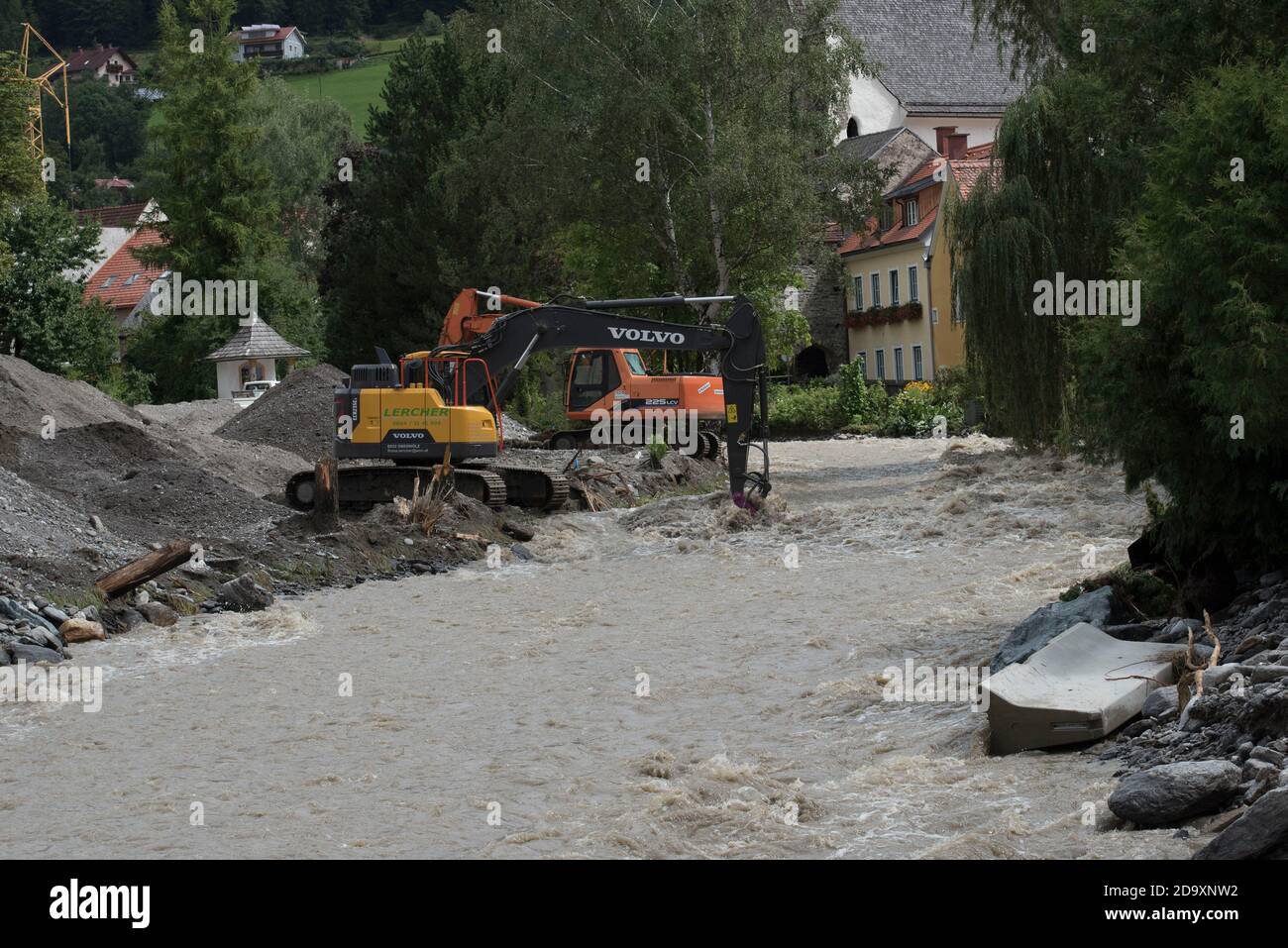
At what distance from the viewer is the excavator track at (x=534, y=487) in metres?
25.9

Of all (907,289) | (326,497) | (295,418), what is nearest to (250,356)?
(295,418)

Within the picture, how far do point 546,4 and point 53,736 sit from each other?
2749cm

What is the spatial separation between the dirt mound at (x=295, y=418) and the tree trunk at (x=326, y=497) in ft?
29.5

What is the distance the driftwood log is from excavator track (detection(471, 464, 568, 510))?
8892mm

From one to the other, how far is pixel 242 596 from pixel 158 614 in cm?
111

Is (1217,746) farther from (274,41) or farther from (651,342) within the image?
(274,41)

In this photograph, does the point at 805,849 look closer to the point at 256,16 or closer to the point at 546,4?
the point at 546,4

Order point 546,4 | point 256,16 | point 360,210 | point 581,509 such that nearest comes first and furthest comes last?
point 581,509 → point 546,4 → point 360,210 → point 256,16

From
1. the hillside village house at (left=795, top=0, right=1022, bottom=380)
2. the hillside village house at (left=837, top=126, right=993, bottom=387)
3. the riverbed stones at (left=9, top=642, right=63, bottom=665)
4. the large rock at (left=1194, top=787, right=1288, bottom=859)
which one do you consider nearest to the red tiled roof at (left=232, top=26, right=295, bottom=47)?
the hillside village house at (left=795, top=0, right=1022, bottom=380)

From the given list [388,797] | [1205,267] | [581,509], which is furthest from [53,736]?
[581,509]

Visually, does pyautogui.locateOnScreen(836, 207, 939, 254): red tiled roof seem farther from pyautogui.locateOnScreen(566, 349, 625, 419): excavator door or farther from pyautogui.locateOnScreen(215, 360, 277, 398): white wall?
pyautogui.locateOnScreen(215, 360, 277, 398): white wall

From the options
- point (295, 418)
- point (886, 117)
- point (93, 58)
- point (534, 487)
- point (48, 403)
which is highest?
point (93, 58)

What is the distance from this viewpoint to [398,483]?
24.8m
